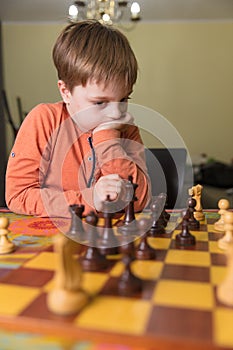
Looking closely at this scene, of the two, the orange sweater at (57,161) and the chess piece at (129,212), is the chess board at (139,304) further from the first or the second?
the orange sweater at (57,161)

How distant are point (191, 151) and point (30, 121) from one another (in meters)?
5.31

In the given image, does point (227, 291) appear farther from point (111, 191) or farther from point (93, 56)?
point (93, 56)

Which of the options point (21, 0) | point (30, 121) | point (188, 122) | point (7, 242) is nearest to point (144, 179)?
point (30, 121)

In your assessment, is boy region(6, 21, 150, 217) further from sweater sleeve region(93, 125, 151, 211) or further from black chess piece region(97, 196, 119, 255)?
black chess piece region(97, 196, 119, 255)

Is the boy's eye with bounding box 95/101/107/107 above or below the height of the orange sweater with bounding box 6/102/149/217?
above

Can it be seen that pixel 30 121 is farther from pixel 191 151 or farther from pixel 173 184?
pixel 191 151

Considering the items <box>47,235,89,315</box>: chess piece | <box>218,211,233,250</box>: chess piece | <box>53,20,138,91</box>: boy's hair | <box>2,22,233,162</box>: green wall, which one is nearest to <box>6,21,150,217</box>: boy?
<box>53,20,138,91</box>: boy's hair

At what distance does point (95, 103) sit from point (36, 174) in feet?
0.87

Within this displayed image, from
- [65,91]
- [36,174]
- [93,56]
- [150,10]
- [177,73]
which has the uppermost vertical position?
[150,10]

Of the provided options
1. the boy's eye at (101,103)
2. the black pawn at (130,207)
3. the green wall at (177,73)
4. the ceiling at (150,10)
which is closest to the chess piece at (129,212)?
the black pawn at (130,207)

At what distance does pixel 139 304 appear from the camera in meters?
0.52

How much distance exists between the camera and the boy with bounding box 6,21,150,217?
1.13 metres

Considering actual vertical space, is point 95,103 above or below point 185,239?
above

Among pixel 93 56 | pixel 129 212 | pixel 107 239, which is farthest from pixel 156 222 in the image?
pixel 93 56
